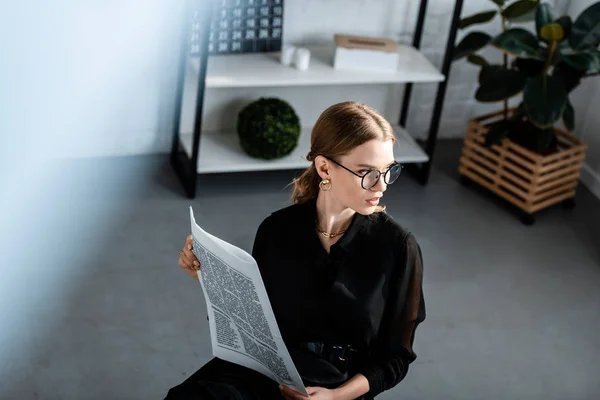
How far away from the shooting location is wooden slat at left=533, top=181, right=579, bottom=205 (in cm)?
346

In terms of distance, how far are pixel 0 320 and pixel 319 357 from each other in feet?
4.09

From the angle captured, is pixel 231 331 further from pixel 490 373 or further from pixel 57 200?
pixel 57 200

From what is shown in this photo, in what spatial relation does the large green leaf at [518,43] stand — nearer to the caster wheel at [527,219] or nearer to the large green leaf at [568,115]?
the large green leaf at [568,115]

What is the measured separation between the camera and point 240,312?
68.5 inches

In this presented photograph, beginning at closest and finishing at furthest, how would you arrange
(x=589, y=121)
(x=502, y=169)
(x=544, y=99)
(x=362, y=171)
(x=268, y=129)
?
1. (x=362, y=171)
2. (x=544, y=99)
3. (x=268, y=129)
4. (x=502, y=169)
5. (x=589, y=121)

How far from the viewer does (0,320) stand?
8.80 feet

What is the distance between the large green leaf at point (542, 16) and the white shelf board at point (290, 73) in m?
0.40

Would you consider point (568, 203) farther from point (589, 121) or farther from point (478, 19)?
point (478, 19)

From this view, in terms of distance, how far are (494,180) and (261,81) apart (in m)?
1.04

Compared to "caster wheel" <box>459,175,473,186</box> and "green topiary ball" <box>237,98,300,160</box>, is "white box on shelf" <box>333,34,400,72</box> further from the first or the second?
"caster wheel" <box>459,175,473,186</box>

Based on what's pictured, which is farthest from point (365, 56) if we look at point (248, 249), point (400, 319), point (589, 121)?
point (400, 319)

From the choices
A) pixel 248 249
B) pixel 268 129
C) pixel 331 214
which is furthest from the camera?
pixel 268 129

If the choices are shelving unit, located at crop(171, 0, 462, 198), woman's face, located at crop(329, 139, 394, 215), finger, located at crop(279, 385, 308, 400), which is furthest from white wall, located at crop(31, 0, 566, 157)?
finger, located at crop(279, 385, 308, 400)

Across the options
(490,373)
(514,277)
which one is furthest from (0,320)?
(514,277)
